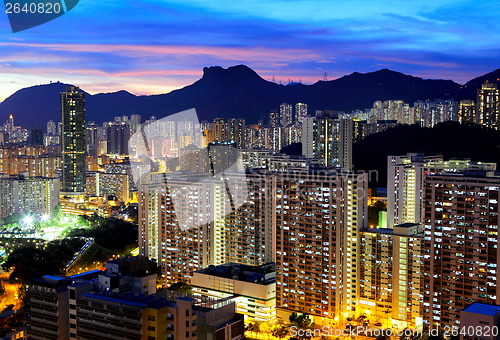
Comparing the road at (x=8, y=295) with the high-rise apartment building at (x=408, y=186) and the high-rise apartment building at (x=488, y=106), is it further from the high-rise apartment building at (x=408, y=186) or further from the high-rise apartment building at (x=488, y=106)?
the high-rise apartment building at (x=488, y=106)

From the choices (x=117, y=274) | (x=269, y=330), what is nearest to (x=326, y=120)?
(x=269, y=330)

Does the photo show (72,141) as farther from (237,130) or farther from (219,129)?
(237,130)

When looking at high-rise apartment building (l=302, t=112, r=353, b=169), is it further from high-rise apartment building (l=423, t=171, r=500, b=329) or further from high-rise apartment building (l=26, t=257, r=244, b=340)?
high-rise apartment building (l=26, t=257, r=244, b=340)

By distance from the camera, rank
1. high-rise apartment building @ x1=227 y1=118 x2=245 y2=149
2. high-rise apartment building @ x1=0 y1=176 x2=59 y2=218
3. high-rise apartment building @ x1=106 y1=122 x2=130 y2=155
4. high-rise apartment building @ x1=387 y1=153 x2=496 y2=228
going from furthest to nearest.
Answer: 1. high-rise apartment building @ x1=106 y1=122 x2=130 y2=155
2. high-rise apartment building @ x1=227 y1=118 x2=245 y2=149
3. high-rise apartment building @ x1=0 y1=176 x2=59 y2=218
4. high-rise apartment building @ x1=387 y1=153 x2=496 y2=228

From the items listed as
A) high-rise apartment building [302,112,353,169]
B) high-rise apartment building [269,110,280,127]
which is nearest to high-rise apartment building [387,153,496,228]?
high-rise apartment building [302,112,353,169]

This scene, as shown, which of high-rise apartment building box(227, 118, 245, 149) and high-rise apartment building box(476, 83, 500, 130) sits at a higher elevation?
high-rise apartment building box(476, 83, 500, 130)
